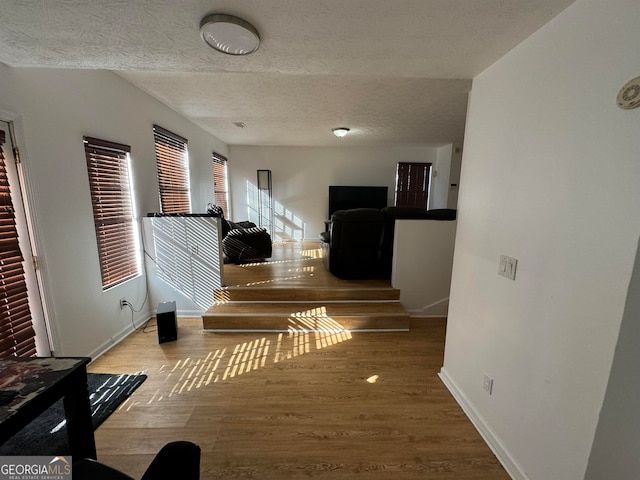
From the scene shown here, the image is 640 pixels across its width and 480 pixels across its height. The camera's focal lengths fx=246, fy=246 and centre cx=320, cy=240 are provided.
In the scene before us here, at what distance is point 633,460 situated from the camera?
0.91 metres

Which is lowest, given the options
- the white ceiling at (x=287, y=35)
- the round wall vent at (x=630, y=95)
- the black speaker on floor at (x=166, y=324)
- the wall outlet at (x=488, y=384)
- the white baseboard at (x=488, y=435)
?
the white baseboard at (x=488, y=435)

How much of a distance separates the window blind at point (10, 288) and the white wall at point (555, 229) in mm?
3158

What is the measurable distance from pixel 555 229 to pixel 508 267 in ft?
1.11

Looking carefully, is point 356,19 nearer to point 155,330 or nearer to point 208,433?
point 208,433

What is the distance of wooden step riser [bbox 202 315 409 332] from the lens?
279 cm

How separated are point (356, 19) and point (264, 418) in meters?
2.37

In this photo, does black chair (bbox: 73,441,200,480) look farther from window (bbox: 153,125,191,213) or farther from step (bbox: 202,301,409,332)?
window (bbox: 153,125,191,213)

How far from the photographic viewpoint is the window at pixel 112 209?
7.55 ft

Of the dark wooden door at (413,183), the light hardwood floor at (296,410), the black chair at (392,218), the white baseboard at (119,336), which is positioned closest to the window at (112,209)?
the white baseboard at (119,336)

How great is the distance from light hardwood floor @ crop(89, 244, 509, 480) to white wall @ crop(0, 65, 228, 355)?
42 cm

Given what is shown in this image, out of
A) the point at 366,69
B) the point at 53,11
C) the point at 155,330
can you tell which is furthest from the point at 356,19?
the point at 155,330

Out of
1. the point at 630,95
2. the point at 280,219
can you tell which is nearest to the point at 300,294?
the point at 630,95

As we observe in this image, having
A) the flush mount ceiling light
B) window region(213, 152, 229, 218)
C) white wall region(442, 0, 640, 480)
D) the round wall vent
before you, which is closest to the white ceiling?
the flush mount ceiling light

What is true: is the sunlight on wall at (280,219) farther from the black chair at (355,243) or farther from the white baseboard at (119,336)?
the white baseboard at (119,336)
